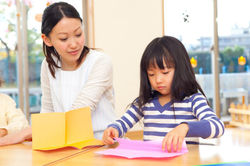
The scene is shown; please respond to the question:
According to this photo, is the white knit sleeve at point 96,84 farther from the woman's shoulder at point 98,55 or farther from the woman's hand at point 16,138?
the woman's hand at point 16,138

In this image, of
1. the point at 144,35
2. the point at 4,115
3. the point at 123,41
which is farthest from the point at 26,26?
the point at 4,115

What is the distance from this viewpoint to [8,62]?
12.5 ft

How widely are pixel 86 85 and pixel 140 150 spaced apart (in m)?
0.51

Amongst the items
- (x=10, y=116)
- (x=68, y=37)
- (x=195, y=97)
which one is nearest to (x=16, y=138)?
(x=10, y=116)

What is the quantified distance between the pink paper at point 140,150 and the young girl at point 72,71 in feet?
1.27

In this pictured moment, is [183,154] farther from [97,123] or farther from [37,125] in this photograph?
[97,123]

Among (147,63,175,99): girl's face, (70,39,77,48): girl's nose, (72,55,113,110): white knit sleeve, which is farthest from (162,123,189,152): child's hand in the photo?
(70,39,77,48): girl's nose

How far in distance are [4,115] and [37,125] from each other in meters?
0.50

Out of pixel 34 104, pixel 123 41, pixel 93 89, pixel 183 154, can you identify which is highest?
pixel 123 41

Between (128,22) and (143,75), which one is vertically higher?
(128,22)

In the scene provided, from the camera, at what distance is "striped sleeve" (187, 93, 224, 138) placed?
106cm

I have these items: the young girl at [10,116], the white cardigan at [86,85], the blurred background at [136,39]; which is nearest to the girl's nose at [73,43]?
the white cardigan at [86,85]

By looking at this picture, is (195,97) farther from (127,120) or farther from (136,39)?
(136,39)

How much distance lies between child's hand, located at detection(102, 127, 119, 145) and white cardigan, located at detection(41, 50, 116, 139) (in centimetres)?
27
